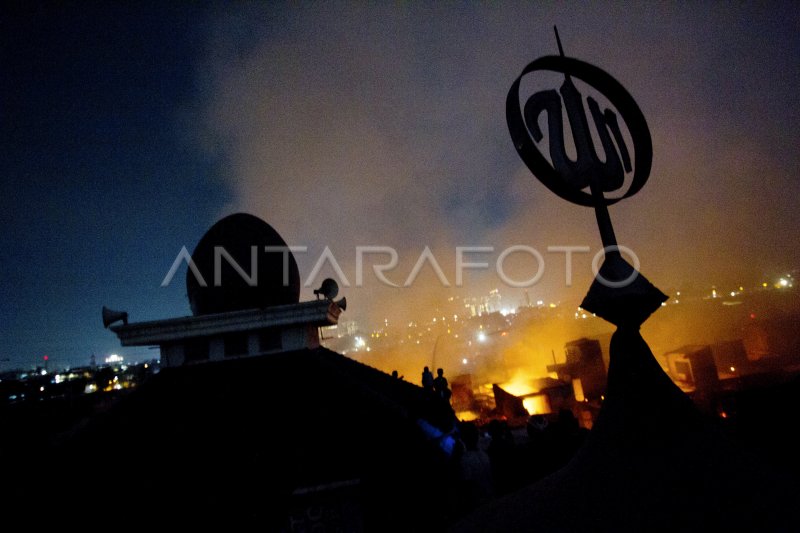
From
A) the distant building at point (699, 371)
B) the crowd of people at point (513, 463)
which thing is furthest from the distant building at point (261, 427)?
the distant building at point (699, 371)

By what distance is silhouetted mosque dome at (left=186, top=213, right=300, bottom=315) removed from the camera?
39.7 ft

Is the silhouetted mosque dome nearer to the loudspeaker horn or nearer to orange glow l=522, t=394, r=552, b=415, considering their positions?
the loudspeaker horn

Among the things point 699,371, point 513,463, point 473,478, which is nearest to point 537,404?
point 699,371

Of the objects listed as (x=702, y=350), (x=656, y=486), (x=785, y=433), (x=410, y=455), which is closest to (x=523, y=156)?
(x=656, y=486)

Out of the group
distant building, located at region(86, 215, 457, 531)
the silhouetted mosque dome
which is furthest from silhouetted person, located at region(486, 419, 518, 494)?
the silhouetted mosque dome

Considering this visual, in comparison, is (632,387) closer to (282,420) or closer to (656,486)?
(656,486)

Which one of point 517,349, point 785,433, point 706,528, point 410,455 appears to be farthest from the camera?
point 517,349

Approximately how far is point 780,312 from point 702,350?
69038mm

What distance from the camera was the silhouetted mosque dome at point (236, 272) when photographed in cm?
1211

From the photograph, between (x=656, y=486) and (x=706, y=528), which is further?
(x=656, y=486)

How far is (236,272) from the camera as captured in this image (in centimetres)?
1212

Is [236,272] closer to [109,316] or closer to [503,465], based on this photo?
[109,316]

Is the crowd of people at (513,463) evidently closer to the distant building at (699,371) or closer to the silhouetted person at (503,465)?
the silhouetted person at (503,465)

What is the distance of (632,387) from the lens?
4.54 m
